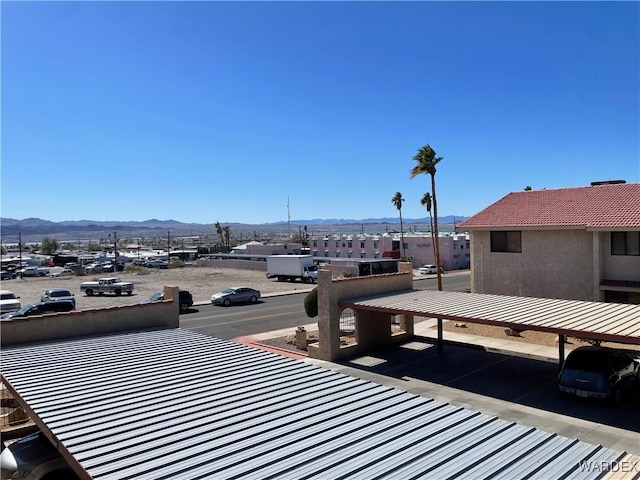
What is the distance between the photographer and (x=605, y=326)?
15.3m

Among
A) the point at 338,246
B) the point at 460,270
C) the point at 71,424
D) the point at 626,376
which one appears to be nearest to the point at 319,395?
the point at 71,424

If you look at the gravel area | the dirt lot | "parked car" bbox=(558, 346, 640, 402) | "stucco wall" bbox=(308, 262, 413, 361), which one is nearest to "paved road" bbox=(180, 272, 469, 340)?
the gravel area

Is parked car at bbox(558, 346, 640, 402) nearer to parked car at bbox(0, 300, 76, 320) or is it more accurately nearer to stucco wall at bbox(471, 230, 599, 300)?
stucco wall at bbox(471, 230, 599, 300)

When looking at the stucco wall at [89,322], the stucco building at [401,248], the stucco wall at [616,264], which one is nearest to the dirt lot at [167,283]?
the stucco building at [401,248]

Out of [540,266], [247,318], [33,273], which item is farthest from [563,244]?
[33,273]

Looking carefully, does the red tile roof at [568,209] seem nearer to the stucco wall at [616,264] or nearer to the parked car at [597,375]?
the stucco wall at [616,264]

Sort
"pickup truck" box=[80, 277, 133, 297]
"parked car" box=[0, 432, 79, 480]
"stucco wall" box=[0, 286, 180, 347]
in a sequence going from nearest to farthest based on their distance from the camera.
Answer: "parked car" box=[0, 432, 79, 480] → "stucco wall" box=[0, 286, 180, 347] → "pickup truck" box=[80, 277, 133, 297]

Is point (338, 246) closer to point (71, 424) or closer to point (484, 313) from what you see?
point (484, 313)

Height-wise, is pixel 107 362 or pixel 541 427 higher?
pixel 107 362

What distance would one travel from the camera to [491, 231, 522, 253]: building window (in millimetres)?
29391

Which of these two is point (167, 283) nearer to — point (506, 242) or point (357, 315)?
point (357, 315)

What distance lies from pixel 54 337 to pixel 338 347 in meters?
11.7

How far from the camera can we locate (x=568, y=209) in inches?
1135

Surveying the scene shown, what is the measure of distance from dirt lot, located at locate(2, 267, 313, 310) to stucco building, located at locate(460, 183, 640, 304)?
23.4 meters
